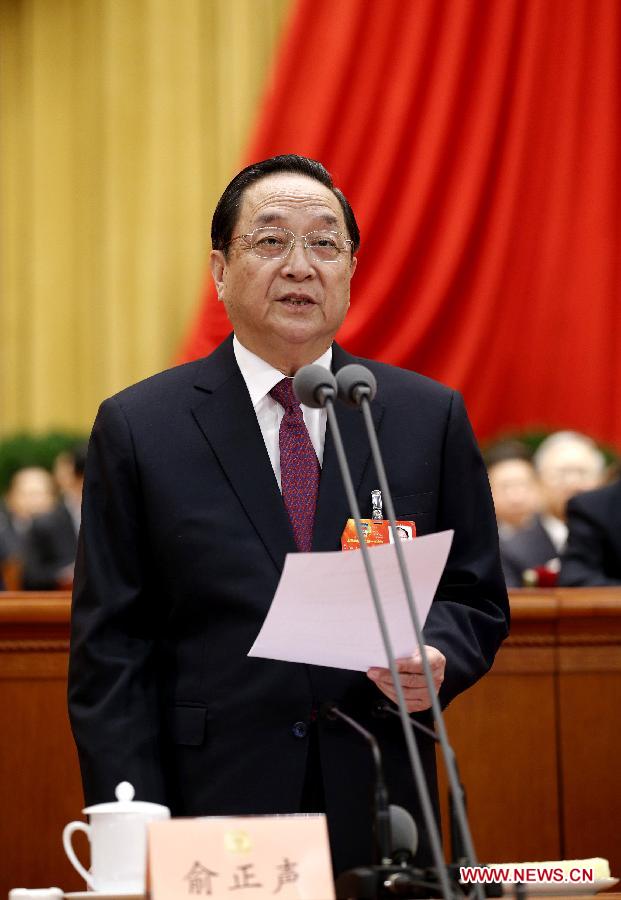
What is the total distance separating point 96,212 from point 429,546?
619 centimetres

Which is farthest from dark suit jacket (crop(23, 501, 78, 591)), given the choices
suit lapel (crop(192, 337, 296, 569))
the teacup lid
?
the teacup lid

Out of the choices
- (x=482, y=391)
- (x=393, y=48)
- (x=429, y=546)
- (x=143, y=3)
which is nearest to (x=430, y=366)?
(x=482, y=391)

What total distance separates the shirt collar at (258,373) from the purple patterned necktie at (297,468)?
0.01 m

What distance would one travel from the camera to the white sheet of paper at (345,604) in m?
1.59

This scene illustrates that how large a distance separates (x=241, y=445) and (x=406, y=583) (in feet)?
2.22

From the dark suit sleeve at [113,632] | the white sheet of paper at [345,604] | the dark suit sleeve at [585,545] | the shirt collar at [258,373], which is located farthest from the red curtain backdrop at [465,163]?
the white sheet of paper at [345,604]

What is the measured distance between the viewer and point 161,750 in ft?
6.63

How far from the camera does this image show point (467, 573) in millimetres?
2086

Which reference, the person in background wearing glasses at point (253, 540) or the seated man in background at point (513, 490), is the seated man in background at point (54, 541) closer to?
the seated man in background at point (513, 490)

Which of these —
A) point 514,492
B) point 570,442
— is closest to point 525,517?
point 514,492

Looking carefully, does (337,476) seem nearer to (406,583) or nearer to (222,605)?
(222,605)

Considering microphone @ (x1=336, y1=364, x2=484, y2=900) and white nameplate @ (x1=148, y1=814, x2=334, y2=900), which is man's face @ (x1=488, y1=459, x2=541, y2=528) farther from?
white nameplate @ (x1=148, y1=814, x2=334, y2=900)

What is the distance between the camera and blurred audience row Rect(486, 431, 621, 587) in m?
4.38

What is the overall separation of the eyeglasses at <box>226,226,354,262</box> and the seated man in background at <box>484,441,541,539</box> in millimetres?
3894
